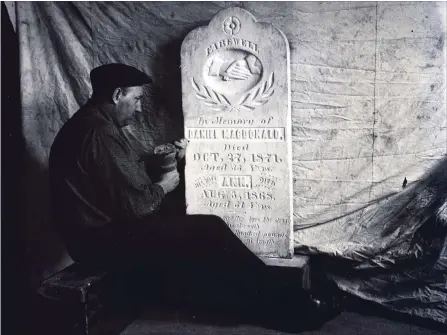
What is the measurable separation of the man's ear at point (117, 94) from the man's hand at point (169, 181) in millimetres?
578

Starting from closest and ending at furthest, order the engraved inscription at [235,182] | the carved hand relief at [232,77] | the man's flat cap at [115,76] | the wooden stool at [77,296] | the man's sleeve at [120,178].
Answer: the wooden stool at [77,296], the man's sleeve at [120,178], the man's flat cap at [115,76], the carved hand relief at [232,77], the engraved inscription at [235,182]

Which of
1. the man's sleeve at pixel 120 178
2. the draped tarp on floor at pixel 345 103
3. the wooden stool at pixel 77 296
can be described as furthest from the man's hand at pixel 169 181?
the wooden stool at pixel 77 296

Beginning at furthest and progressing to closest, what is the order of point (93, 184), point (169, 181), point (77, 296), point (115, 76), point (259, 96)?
point (169, 181)
point (259, 96)
point (115, 76)
point (93, 184)
point (77, 296)

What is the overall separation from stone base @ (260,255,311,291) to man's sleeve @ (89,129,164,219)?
844 millimetres

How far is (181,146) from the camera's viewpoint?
330 centimetres

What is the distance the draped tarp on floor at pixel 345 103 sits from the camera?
3.14 m

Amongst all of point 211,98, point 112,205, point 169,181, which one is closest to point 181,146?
point 169,181

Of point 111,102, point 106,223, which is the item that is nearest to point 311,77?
point 111,102

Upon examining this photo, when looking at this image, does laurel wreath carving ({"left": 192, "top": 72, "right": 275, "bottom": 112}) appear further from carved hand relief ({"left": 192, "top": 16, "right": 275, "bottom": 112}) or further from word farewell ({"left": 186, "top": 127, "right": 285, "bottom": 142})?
word farewell ({"left": 186, "top": 127, "right": 285, "bottom": 142})

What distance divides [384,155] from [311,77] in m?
0.71

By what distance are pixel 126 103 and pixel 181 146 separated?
1.49 ft

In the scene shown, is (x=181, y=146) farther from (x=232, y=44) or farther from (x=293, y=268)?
(x=293, y=268)

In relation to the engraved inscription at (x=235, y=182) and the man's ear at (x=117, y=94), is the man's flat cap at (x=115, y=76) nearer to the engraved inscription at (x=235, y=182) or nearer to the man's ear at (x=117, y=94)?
the man's ear at (x=117, y=94)

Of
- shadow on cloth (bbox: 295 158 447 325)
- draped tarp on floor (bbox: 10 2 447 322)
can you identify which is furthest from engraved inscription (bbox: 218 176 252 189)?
shadow on cloth (bbox: 295 158 447 325)
